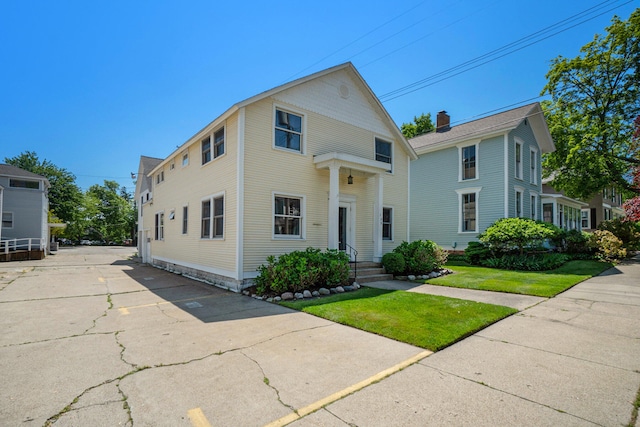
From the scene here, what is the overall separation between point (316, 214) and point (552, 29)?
1142 centimetres

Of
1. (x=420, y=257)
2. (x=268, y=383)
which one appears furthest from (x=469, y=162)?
(x=268, y=383)

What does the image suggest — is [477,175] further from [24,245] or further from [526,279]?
[24,245]

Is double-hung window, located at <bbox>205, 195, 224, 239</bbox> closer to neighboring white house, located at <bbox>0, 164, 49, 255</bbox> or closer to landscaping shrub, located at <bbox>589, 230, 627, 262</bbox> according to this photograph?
landscaping shrub, located at <bbox>589, 230, 627, 262</bbox>

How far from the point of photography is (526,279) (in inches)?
402

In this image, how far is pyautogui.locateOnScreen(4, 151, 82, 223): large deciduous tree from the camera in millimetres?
40938

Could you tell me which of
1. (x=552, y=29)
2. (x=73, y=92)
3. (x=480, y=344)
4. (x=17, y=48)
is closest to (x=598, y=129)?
(x=552, y=29)

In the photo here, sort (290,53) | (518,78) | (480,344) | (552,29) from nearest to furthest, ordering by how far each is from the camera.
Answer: (480,344) → (552,29) → (290,53) → (518,78)

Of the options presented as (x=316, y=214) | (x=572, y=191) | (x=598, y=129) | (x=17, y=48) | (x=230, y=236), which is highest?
(x=17, y=48)

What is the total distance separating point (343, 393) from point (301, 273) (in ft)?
16.5

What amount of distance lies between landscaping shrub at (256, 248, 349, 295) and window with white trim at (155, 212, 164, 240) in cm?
1067

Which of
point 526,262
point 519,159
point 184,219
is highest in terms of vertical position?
point 519,159

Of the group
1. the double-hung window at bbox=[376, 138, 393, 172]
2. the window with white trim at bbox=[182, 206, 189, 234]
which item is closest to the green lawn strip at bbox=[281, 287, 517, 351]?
the double-hung window at bbox=[376, 138, 393, 172]

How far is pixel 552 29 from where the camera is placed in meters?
11.9

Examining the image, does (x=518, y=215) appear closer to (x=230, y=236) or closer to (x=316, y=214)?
(x=316, y=214)
